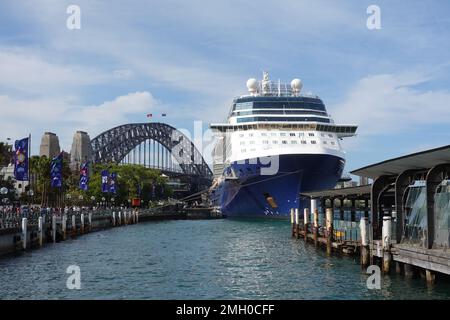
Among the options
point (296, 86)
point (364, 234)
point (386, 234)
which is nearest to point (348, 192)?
point (364, 234)

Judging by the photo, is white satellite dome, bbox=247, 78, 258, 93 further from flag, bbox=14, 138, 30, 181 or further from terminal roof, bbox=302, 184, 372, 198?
flag, bbox=14, 138, 30, 181

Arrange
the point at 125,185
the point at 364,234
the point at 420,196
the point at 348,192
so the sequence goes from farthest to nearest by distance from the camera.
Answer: the point at 125,185 < the point at 348,192 < the point at 364,234 < the point at 420,196

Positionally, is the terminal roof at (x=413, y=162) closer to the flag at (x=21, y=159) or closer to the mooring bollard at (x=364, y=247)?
the mooring bollard at (x=364, y=247)

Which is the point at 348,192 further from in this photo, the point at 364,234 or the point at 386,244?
the point at 386,244

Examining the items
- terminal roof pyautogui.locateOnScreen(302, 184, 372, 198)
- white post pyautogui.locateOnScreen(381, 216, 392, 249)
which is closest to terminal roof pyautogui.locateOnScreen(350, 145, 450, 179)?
white post pyautogui.locateOnScreen(381, 216, 392, 249)

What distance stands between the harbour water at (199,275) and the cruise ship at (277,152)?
3425 cm

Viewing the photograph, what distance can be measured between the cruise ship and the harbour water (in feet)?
112

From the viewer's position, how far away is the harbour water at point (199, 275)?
27.7 metres

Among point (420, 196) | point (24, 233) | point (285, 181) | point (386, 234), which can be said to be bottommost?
point (24, 233)

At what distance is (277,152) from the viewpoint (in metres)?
85.1

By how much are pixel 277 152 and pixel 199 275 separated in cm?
5230

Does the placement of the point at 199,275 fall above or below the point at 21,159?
below
